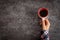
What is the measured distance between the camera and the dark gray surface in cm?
165

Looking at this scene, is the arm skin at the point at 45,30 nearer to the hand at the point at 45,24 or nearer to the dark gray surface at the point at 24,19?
the hand at the point at 45,24

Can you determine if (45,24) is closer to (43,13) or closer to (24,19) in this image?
(43,13)

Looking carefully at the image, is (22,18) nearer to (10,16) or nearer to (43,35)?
(10,16)

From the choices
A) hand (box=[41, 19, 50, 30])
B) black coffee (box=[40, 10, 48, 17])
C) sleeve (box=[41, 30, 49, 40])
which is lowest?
sleeve (box=[41, 30, 49, 40])

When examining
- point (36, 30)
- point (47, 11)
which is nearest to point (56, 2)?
point (47, 11)

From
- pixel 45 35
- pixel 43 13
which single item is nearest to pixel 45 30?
pixel 45 35

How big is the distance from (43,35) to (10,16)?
368 millimetres

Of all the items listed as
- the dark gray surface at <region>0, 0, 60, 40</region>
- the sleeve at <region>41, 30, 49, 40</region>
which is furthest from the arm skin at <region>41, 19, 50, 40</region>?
the dark gray surface at <region>0, 0, 60, 40</region>

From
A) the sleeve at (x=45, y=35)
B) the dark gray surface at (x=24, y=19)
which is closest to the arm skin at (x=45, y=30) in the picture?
the sleeve at (x=45, y=35)

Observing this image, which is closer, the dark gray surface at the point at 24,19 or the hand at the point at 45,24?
the hand at the point at 45,24

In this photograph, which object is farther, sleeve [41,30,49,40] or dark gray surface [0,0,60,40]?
dark gray surface [0,0,60,40]

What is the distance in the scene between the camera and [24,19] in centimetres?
167

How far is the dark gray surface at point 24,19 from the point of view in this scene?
1.65 meters

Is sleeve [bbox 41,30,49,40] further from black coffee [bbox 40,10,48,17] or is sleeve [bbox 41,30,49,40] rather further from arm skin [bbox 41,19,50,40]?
black coffee [bbox 40,10,48,17]
